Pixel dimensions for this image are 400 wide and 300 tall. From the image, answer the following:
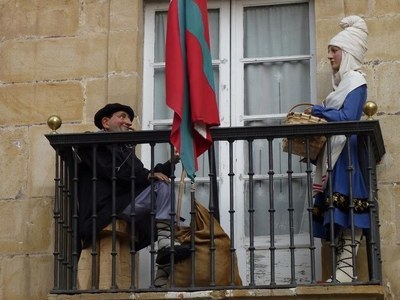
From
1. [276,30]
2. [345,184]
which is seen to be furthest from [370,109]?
[276,30]

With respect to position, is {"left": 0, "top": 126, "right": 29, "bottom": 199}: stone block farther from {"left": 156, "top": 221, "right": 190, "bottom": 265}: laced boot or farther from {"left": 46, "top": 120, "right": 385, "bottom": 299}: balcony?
{"left": 156, "top": 221, "right": 190, "bottom": 265}: laced boot

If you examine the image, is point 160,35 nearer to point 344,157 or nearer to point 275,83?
point 275,83

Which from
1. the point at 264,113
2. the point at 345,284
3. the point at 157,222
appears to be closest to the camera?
the point at 345,284

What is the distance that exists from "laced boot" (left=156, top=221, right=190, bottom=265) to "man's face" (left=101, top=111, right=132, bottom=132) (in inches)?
28.5

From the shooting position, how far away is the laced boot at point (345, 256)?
10062 mm

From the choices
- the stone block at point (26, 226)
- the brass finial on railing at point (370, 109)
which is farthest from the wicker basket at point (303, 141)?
the stone block at point (26, 226)

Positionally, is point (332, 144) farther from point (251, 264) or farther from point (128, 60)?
point (128, 60)

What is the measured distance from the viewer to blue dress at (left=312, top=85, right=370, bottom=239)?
10.1 m

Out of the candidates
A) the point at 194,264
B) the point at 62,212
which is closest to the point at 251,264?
the point at 194,264

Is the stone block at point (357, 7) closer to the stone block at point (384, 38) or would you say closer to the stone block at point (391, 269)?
the stone block at point (384, 38)

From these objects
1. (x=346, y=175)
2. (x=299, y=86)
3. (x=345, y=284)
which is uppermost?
(x=299, y=86)

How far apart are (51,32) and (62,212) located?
157 cm

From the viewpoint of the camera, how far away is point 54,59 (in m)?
11.4

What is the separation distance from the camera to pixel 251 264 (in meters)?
10.1
